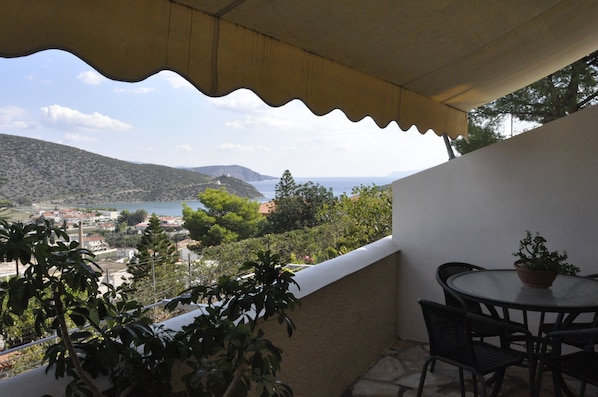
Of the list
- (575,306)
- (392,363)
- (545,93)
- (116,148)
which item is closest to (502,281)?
(575,306)

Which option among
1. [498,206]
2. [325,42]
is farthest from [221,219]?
[325,42]

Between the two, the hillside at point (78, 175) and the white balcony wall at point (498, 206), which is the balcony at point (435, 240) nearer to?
the white balcony wall at point (498, 206)

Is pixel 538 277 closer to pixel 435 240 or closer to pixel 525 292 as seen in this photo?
pixel 525 292

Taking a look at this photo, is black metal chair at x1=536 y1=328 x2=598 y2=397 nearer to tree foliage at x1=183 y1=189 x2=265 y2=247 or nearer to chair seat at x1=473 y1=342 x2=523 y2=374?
chair seat at x1=473 y1=342 x2=523 y2=374

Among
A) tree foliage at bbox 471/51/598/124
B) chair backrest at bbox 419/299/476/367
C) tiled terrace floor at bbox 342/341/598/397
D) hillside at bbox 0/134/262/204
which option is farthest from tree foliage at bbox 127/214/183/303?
tree foliage at bbox 471/51/598/124

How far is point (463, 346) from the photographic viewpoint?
2869 millimetres

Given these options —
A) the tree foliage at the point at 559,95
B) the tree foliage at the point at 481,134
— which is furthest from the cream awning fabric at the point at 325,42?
the tree foliage at the point at 481,134

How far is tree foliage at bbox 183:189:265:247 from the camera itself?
26406 mm

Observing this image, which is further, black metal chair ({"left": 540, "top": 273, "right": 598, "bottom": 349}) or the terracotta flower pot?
the terracotta flower pot

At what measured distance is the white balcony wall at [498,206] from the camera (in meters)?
4.06

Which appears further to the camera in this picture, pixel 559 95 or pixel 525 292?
pixel 559 95

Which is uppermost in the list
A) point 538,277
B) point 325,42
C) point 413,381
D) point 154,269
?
point 325,42

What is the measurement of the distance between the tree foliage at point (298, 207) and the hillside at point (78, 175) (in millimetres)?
5571

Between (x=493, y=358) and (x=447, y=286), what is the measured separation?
0.65 meters
